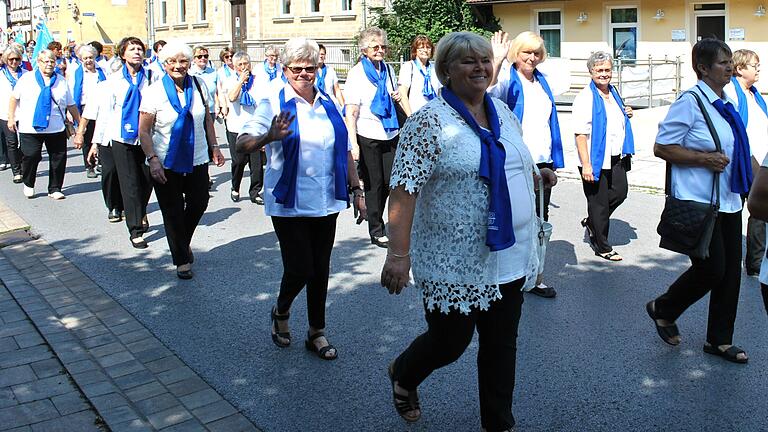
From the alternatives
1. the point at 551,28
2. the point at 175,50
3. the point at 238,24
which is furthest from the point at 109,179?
the point at 238,24

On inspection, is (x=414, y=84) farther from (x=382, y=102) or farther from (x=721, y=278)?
(x=721, y=278)

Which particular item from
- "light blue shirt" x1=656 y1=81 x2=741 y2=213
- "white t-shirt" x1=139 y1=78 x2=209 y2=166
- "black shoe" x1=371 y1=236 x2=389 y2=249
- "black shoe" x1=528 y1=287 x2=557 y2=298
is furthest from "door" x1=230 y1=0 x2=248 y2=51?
"light blue shirt" x1=656 y1=81 x2=741 y2=213

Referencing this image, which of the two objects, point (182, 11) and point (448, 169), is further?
point (182, 11)

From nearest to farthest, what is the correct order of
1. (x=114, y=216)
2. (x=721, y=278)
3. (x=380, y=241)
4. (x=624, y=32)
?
(x=721, y=278)
(x=380, y=241)
(x=114, y=216)
(x=624, y=32)

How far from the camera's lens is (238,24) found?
41094mm

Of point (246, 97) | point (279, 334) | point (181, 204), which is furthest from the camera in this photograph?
point (246, 97)

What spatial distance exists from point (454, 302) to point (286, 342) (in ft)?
6.69

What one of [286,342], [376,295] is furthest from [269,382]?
[376,295]

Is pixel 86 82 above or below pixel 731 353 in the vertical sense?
above

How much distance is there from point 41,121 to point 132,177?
361 cm

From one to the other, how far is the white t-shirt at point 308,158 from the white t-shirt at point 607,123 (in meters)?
2.79

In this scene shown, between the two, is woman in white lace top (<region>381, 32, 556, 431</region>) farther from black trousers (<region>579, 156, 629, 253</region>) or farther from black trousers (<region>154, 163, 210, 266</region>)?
black trousers (<region>154, 163, 210, 266</region>)

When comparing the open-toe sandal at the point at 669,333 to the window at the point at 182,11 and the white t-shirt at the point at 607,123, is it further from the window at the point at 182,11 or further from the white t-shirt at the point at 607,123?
the window at the point at 182,11

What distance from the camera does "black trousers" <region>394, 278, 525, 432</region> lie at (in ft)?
13.2
